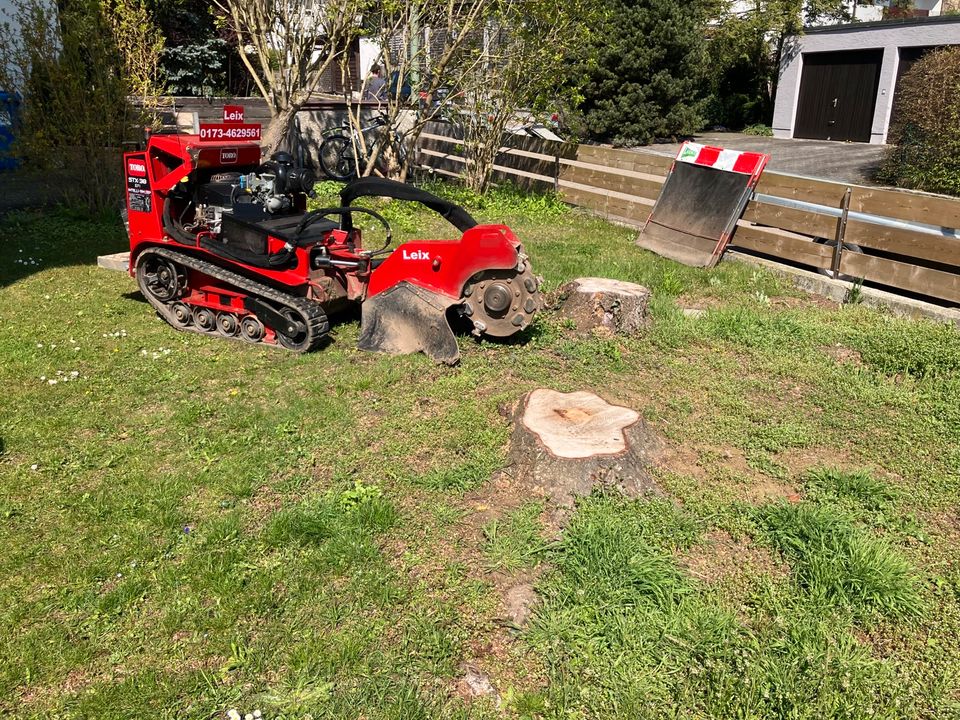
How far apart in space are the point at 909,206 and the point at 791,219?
4.70 ft

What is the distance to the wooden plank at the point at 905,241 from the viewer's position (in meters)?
8.00

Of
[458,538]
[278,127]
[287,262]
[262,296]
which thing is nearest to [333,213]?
[287,262]

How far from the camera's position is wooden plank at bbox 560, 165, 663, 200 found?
37.7 ft

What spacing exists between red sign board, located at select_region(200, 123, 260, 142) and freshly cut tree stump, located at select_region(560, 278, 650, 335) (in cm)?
339

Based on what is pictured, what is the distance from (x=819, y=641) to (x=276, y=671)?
2422 millimetres

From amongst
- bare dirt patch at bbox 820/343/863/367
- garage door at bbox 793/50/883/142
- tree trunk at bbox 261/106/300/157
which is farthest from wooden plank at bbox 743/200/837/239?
garage door at bbox 793/50/883/142

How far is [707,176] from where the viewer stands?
10.3 metres

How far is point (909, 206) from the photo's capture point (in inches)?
327

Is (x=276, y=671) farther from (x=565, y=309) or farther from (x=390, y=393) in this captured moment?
(x=565, y=309)

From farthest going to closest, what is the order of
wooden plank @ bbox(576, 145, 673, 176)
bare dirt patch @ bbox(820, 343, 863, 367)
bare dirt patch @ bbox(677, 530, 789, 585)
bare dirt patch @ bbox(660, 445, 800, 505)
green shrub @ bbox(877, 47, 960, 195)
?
green shrub @ bbox(877, 47, 960, 195)
wooden plank @ bbox(576, 145, 673, 176)
bare dirt patch @ bbox(820, 343, 863, 367)
bare dirt patch @ bbox(660, 445, 800, 505)
bare dirt patch @ bbox(677, 530, 789, 585)

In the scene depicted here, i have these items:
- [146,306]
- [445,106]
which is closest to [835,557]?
[146,306]

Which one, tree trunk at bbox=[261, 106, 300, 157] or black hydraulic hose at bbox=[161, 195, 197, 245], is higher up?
tree trunk at bbox=[261, 106, 300, 157]

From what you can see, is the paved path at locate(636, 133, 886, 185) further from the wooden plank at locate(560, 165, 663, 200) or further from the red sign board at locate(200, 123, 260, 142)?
the red sign board at locate(200, 123, 260, 142)

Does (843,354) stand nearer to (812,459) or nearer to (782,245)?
(812,459)
